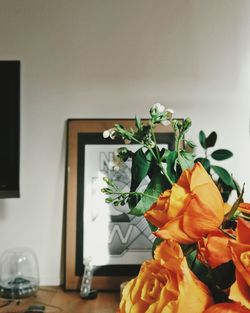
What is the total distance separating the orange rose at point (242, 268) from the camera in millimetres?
350

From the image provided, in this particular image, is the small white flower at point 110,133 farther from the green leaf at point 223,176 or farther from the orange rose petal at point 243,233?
the green leaf at point 223,176

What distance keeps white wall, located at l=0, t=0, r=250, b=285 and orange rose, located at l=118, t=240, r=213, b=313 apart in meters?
1.30

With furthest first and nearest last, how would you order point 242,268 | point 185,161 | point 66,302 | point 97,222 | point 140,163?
point 97,222 < point 66,302 < point 140,163 < point 185,161 < point 242,268

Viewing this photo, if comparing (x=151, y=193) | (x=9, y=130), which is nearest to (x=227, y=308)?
(x=151, y=193)

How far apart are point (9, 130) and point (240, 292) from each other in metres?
1.41

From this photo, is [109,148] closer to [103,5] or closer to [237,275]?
[103,5]

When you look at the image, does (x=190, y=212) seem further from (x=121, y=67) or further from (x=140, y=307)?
(x=121, y=67)

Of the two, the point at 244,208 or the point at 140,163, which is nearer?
the point at 244,208

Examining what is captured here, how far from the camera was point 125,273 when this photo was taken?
5.27 ft

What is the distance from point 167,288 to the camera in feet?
1.22

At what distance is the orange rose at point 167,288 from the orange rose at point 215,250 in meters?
0.02

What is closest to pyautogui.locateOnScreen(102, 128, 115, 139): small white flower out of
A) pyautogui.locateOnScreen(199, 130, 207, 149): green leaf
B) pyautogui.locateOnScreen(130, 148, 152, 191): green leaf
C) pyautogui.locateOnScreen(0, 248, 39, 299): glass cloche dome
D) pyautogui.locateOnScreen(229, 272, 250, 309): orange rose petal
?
pyautogui.locateOnScreen(130, 148, 152, 191): green leaf

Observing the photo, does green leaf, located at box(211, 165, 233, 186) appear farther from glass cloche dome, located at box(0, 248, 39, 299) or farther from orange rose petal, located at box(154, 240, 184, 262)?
orange rose petal, located at box(154, 240, 184, 262)

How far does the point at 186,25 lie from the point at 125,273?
1110 mm
